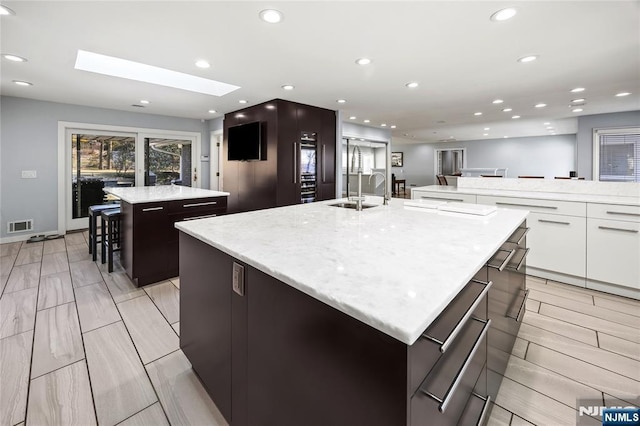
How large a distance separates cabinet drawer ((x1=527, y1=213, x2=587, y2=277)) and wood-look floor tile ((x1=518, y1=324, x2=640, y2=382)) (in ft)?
4.01

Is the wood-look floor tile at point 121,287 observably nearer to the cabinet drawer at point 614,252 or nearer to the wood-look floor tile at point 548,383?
the wood-look floor tile at point 548,383

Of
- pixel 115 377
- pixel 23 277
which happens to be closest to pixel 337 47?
pixel 115 377

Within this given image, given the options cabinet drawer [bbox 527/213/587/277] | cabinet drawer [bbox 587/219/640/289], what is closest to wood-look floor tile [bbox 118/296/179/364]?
Result: cabinet drawer [bbox 527/213/587/277]

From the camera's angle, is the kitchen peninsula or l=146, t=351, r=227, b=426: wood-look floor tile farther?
the kitchen peninsula

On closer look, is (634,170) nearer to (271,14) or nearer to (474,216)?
(474,216)

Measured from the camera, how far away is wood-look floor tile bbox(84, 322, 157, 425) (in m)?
1.46

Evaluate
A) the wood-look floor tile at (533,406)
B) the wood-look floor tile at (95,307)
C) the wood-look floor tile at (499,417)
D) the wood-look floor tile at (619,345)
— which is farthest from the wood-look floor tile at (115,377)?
the wood-look floor tile at (619,345)

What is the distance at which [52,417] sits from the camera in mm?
1390

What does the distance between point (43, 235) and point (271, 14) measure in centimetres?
552

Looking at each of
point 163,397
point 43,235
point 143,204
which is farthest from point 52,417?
point 43,235

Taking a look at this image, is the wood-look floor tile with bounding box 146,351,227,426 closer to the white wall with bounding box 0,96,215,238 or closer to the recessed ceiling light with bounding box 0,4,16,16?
the recessed ceiling light with bounding box 0,4,16,16

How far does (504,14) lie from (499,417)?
2741 mm

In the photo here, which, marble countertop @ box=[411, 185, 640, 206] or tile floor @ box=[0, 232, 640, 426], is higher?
marble countertop @ box=[411, 185, 640, 206]

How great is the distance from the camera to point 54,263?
11.9 feet
